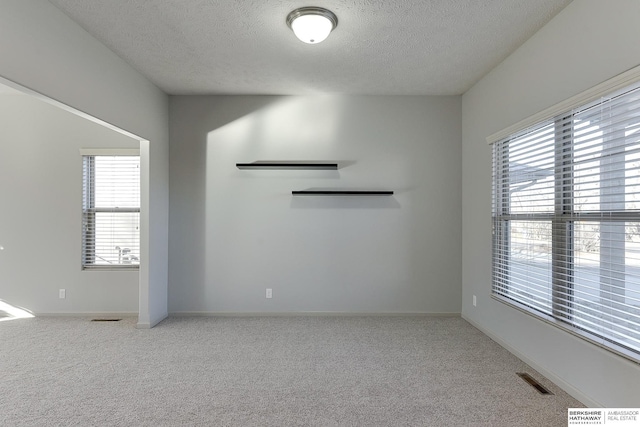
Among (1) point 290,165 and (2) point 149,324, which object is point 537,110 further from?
(2) point 149,324

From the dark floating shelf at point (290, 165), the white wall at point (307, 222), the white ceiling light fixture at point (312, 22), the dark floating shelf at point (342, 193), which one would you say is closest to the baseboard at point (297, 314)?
the white wall at point (307, 222)

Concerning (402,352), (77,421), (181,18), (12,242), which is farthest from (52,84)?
(402,352)

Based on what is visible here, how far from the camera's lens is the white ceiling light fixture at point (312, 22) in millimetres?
2479

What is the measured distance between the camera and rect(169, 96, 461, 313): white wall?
4340 millimetres

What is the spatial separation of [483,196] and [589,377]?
6.49ft

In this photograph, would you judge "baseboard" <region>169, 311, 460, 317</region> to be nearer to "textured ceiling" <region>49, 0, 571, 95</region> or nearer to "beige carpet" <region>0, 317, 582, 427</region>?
"beige carpet" <region>0, 317, 582, 427</region>

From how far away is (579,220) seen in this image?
2375mm

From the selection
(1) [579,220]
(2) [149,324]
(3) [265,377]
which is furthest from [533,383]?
(2) [149,324]

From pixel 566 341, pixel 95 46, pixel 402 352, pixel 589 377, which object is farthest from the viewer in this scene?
pixel 402 352

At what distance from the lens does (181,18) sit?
8.58 ft

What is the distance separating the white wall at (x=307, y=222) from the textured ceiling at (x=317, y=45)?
549 millimetres

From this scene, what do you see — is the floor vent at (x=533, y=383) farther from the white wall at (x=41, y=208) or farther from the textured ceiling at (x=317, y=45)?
the white wall at (x=41, y=208)

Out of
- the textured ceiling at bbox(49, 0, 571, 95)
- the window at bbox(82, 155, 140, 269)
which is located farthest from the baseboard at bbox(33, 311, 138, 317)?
the textured ceiling at bbox(49, 0, 571, 95)

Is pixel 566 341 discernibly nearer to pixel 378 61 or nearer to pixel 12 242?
pixel 378 61
